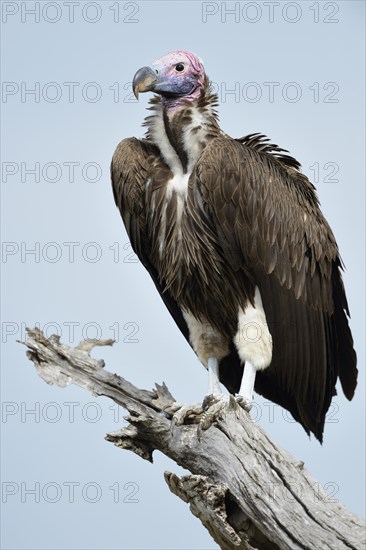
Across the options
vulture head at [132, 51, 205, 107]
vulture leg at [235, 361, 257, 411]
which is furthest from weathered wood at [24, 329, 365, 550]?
vulture head at [132, 51, 205, 107]

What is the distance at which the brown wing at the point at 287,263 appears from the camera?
812 centimetres

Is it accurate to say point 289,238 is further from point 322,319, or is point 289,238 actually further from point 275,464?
point 275,464

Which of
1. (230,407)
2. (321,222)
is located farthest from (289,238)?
(230,407)

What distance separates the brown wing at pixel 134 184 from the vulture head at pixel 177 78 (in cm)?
40

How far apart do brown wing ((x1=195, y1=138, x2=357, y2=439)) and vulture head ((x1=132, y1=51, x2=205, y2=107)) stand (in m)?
0.54

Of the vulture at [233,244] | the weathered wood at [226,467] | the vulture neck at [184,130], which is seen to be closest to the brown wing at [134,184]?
the vulture at [233,244]

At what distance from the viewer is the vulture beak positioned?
8203mm

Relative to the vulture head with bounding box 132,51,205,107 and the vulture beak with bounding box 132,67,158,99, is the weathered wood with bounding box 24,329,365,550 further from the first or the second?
the vulture head with bounding box 132,51,205,107

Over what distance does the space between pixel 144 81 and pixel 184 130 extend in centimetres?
45

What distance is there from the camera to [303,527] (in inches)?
264

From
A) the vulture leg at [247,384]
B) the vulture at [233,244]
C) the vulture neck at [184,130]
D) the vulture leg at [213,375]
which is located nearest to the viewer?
→ the vulture leg at [247,384]

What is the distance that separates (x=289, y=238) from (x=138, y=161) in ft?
4.00

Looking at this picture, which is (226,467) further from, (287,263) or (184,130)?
(184,130)

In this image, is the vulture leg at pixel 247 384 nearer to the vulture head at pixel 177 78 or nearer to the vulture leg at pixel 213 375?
the vulture leg at pixel 213 375
